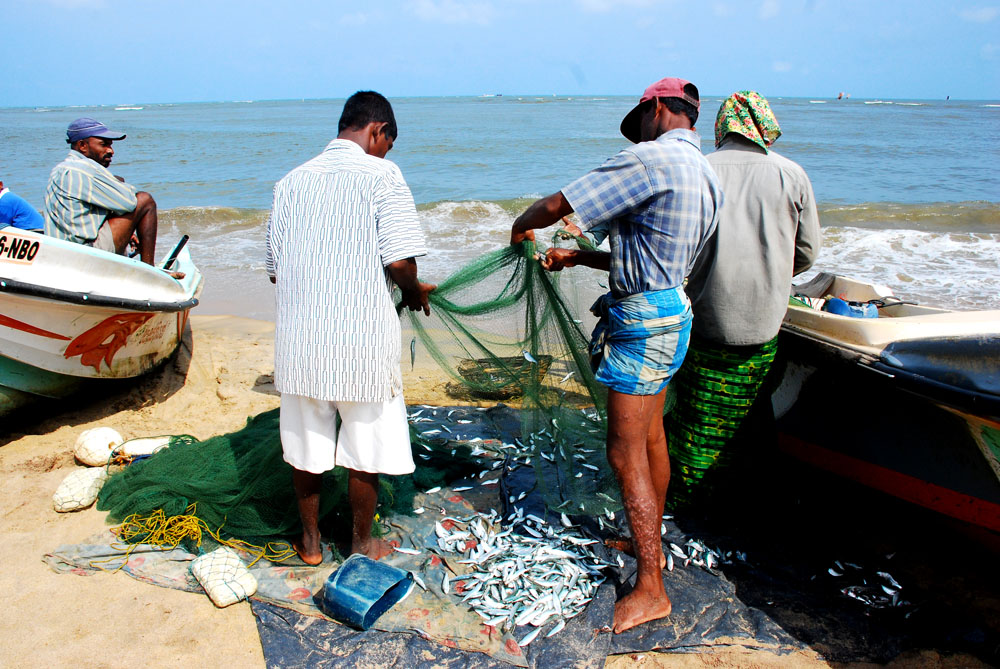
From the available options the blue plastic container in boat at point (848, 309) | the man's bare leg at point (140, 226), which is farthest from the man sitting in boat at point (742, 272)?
the man's bare leg at point (140, 226)

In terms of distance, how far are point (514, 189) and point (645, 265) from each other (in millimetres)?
17693

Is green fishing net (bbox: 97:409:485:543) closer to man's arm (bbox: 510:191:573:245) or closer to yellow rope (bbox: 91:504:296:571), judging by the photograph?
yellow rope (bbox: 91:504:296:571)

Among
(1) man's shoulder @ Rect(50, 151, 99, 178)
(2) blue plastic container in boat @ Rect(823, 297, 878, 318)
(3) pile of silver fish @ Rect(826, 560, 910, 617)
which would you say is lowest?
(3) pile of silver fish @ Rect(826, 560, 910, 617)

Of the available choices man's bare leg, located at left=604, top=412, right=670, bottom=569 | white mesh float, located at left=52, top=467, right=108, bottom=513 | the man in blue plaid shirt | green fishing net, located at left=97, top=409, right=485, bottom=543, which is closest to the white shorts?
green fishing net, located at left=97, top=409, right=485, bottom=543

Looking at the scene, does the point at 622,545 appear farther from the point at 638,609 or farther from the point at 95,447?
the point at 95,447

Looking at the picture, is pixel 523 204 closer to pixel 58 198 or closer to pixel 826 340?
pixel 58 198

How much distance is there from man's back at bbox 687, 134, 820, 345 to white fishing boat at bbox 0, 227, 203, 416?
4501 millimetres

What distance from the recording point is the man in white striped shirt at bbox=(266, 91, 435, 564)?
9.61 feet

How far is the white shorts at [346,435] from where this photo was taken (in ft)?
10.4

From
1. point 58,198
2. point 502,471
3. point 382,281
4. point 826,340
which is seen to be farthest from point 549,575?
point 58,198

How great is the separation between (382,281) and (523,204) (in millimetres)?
15047

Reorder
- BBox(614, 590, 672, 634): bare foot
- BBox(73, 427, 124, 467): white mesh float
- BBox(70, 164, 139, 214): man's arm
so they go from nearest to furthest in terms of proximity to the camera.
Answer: BBox(614, 590, 672, 634): bare foot → BBox(73, 427, 124, 467): white mesh float → BBox(70, 164, 139, 214): man's arm

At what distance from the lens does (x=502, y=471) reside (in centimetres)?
439

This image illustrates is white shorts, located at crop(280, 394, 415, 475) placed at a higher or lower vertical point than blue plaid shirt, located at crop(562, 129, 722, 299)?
lower
